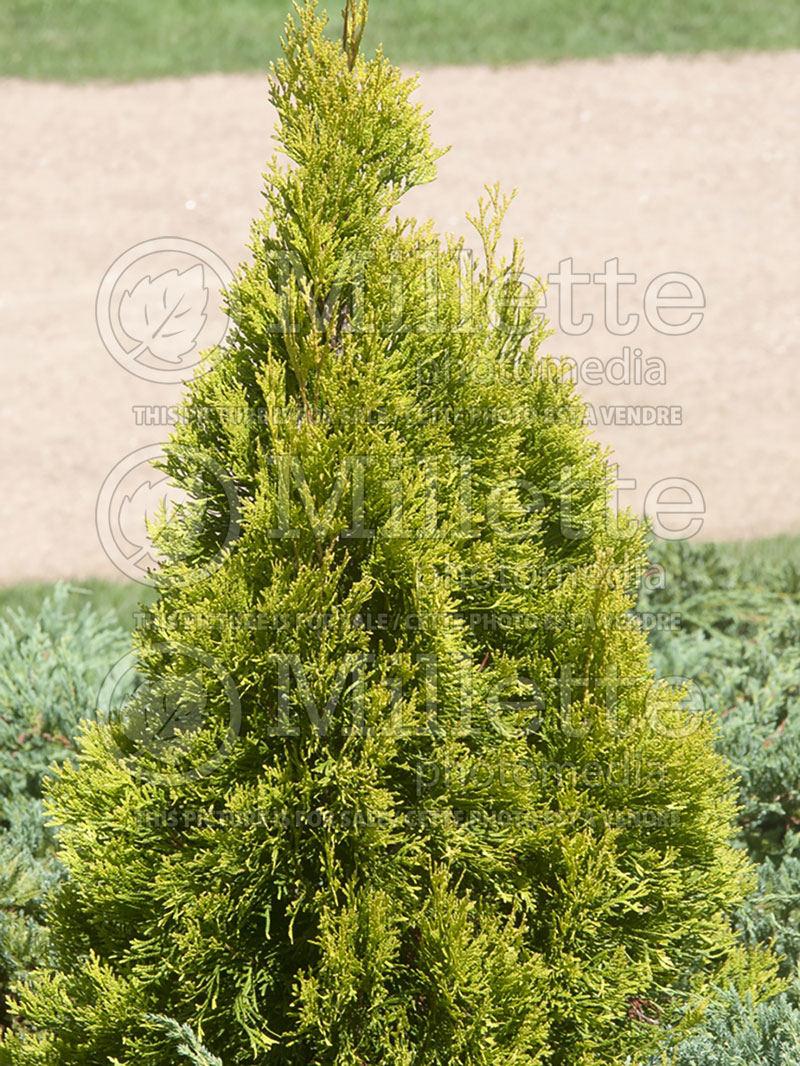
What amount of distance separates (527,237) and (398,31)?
18.0 feet

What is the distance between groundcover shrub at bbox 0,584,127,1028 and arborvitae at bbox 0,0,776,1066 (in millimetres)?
961

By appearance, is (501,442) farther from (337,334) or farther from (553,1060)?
(553,1060)

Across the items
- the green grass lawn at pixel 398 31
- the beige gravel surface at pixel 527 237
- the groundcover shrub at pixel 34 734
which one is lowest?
the groundcover shrub at pixel 34 734

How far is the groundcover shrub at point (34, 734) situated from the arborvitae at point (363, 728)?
3.15 ft

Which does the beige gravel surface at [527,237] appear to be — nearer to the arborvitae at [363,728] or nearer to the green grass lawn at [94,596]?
the green grass lawn at [94,596]

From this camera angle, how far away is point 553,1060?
281 cm

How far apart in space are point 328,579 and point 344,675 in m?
0.24

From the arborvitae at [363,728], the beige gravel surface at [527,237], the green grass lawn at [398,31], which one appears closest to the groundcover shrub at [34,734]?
the arborvitae at [363,728]

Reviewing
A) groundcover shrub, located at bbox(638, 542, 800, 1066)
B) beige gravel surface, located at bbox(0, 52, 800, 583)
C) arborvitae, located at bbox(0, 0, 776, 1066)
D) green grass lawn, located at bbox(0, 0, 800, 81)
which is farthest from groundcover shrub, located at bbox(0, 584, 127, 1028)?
green grass lawn, located at bbox(0, 0, 800, 81)

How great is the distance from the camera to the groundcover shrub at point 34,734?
3877 millimetres

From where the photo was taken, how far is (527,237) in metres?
12.0

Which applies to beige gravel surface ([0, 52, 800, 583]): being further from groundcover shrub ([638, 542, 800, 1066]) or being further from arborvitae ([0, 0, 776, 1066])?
arborvitae ([0, 0, 776, 1066])

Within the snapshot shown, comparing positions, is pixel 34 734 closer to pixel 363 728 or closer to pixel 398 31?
pixel 363 728

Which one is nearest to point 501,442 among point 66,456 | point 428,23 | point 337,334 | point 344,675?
point 337,334
